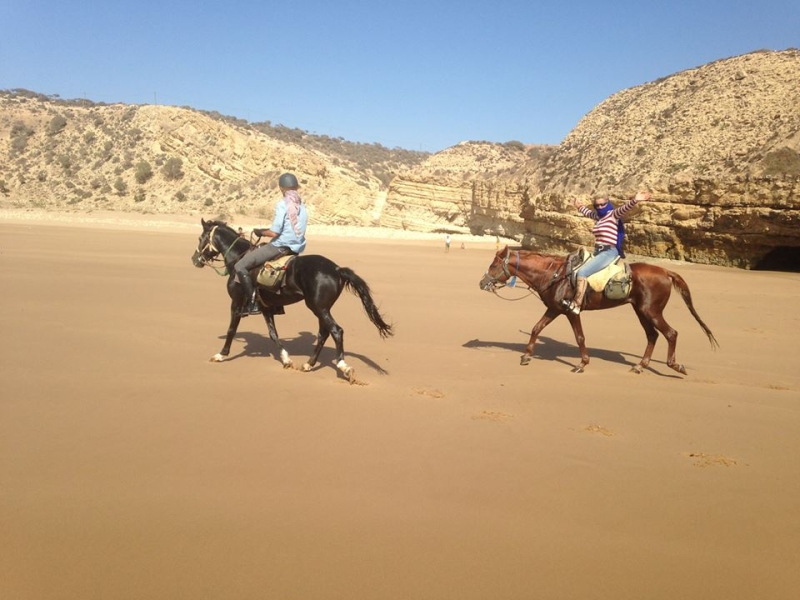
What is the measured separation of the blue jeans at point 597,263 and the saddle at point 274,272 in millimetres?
4117

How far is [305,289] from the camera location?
7.89m

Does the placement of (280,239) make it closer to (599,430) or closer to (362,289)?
(362,289)

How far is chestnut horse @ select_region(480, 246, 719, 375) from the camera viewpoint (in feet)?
29.4

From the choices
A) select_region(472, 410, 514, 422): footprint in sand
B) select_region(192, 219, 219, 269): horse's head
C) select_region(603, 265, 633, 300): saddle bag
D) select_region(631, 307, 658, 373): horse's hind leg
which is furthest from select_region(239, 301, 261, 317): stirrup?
select_region(631, 307, 658, 373): horse's hind leg

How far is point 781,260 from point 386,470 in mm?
23337

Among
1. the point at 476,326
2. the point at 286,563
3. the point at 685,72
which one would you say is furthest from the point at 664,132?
the point at 286,563

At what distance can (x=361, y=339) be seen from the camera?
10.3 m

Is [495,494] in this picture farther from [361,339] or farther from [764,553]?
[361,339]

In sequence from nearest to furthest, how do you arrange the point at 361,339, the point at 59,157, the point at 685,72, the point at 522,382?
the point at 522,382
the point at 361,339
the point at 685,72
the point at 59,157

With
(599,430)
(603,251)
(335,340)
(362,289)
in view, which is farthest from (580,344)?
(335,340)

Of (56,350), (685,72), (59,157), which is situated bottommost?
(56,350)

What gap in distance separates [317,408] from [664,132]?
25.0 m

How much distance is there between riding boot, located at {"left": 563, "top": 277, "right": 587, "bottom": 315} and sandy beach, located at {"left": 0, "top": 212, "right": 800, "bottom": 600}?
0.92m

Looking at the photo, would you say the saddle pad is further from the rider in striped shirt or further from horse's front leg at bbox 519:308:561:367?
horse's front leg at bbox 519:308:561:367
